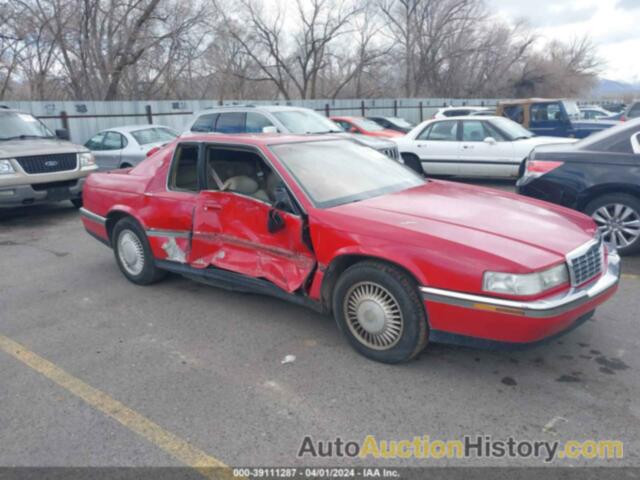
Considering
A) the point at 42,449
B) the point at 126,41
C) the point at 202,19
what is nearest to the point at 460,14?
the point at 202,19

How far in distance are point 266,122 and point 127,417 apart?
7.26 metres

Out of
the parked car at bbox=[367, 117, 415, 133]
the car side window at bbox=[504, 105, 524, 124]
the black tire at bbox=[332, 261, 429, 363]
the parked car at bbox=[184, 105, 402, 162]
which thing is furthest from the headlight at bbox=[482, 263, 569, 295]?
the parked car at bbox=[367, 117, 415, 133]

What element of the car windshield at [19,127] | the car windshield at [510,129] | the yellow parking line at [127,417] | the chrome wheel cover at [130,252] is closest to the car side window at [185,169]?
the chrome wheel cover at [130,252]

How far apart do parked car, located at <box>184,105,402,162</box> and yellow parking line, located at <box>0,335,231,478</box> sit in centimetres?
621

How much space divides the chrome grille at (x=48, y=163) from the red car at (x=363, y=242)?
3971mm

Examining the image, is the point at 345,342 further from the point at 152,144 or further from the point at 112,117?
the point at 112,117

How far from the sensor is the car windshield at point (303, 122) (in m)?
9.55

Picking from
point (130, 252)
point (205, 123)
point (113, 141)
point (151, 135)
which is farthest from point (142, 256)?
point (113, 141)

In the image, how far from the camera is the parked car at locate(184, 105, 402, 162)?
949 cm

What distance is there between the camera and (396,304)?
3320 mm

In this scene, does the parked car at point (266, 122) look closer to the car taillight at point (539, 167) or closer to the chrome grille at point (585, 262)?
the car taillight at point (539, 167)

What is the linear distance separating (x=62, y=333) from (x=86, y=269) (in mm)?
1931

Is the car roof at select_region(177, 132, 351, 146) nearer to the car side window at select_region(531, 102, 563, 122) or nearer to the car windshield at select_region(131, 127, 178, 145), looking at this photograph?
the car windshield at select_region(131, 127, 178, 145)

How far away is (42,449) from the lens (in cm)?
275
